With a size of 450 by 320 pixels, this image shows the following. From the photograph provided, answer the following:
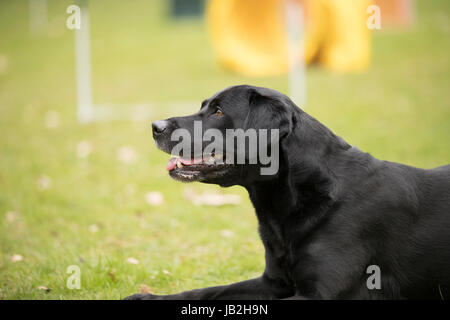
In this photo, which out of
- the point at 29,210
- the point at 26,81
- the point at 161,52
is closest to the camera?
the point at 29,210

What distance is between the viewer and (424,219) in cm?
270

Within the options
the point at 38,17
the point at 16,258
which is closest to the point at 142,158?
the point at 16,258

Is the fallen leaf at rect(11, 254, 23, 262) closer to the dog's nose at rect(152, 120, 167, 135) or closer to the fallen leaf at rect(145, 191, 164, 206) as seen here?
the fallen leaf at rect(145, 191, 164, 206)

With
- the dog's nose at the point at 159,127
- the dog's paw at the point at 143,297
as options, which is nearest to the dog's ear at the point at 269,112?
the dog's nose at the point at 159,127

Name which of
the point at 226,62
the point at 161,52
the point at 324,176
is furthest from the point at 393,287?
the point at 161,52

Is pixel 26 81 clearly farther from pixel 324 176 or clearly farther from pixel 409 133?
pixel 324 176

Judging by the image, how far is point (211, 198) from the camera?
16.9 ft

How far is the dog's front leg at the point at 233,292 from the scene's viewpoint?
2924 millimetres

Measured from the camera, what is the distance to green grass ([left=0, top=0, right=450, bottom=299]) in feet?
11.9

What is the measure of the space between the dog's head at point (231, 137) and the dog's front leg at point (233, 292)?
585mm

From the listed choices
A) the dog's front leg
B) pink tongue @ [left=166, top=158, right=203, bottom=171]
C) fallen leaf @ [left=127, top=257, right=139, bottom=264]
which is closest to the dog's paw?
A: the dog's front leg

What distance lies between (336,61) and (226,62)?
2.45m

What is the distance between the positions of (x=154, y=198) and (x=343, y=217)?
2.94m

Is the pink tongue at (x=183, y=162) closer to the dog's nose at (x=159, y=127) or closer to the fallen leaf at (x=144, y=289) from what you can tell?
the dog's nose at (x=159, y=127)
